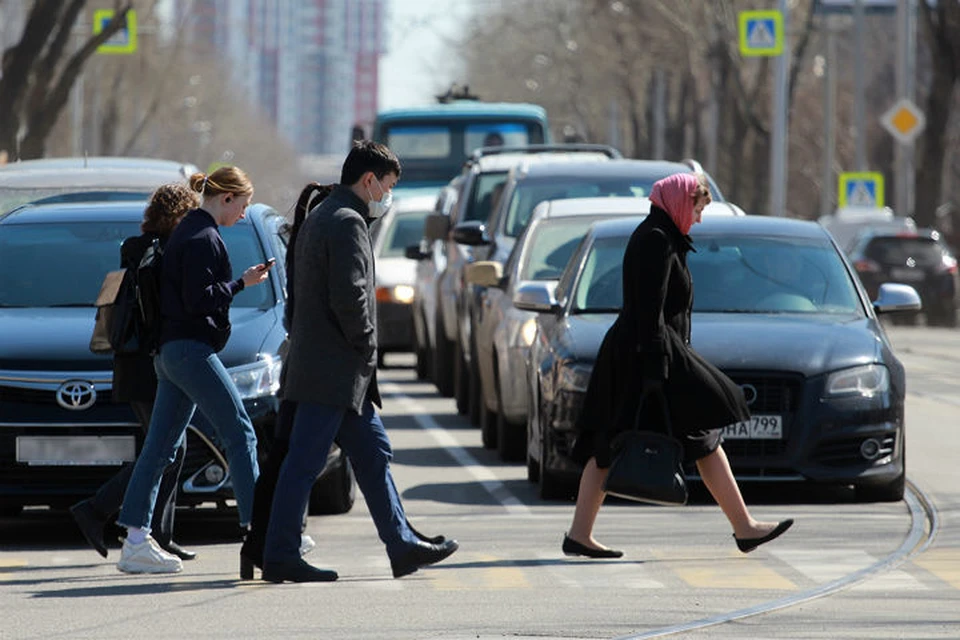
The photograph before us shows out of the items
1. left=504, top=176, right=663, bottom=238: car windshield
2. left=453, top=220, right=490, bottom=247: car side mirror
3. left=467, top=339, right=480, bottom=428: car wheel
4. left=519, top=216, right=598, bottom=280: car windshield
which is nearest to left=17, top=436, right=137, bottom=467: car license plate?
left=519, top=216, right=598, bottom=280: car windshield

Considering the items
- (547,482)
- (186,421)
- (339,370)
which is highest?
(339,370)

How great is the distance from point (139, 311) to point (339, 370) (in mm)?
1063

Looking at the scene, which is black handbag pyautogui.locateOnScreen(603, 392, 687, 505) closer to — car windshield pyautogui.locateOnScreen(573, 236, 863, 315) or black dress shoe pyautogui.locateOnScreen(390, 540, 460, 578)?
black dress shoe pyautogui.locateOnScreen(390, 540, 460, 578)

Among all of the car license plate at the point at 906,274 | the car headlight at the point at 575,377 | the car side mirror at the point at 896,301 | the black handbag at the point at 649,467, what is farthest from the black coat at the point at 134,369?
the car license plate at the point at 906,274

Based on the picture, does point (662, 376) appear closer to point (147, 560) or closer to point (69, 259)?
point (147, 560)

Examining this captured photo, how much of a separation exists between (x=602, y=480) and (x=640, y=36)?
62.2 meters

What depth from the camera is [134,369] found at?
1027cm

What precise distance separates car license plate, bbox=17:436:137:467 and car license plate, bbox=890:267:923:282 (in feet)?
106

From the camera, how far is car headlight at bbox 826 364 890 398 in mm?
12398

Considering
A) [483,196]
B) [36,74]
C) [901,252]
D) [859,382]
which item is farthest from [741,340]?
[901,252]

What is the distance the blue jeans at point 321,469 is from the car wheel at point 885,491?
3.56 m

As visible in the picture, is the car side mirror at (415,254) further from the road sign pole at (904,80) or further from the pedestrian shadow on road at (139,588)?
the road sign pole at (904,80)

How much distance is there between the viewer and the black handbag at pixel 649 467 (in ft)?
33.4

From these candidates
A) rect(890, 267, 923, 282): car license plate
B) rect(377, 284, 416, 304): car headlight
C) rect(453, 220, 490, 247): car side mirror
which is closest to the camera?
rect(453, 220, 490, 247): car side mirror
